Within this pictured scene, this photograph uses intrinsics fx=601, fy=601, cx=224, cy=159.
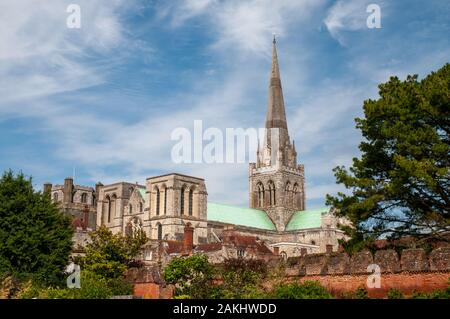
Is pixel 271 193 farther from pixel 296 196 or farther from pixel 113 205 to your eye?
pixel 113 205

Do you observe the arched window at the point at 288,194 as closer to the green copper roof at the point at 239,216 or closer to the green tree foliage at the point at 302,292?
the green copper roof at the point at 239,216

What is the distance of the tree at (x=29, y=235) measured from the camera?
31.9 m

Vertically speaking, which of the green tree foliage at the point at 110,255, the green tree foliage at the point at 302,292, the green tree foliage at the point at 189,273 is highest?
the green tree foliage at the point at 110,255

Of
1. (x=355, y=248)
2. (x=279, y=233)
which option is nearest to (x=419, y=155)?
(x=355, y=248)

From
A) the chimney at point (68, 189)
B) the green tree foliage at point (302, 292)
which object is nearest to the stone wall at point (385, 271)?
Answer: the green tree foliage at point (302, 292)

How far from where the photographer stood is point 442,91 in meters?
24.4

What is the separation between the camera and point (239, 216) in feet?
318

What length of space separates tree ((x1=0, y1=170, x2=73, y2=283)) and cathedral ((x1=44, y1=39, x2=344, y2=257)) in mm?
36019

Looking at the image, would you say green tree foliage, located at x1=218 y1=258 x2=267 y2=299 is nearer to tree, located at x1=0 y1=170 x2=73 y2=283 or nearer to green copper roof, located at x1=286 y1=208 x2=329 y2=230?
tree, located at x1=0 y1=170 x2=73 y2=283

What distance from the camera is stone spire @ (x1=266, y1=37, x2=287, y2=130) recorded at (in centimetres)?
10762

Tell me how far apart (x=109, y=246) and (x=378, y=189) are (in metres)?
19.1

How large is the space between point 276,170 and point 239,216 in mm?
12238

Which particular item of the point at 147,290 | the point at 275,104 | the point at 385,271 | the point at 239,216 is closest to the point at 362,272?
the point at 385,271
